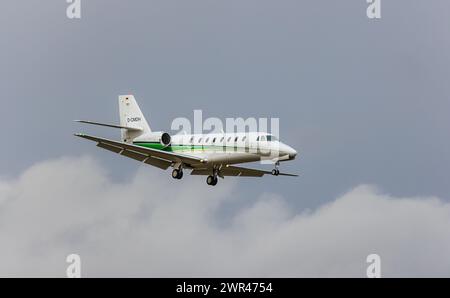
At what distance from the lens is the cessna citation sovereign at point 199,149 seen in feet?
245

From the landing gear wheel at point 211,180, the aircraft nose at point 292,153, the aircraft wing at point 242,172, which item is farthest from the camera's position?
the aircraft wing at point 242,172

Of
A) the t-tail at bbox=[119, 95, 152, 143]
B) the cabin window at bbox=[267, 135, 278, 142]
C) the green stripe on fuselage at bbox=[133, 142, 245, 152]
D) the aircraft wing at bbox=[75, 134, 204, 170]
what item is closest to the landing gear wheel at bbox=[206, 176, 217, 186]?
the aircraft wing at bbox=[75, 134, 204, 170]

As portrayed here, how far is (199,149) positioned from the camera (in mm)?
77625

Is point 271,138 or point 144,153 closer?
point 271,138

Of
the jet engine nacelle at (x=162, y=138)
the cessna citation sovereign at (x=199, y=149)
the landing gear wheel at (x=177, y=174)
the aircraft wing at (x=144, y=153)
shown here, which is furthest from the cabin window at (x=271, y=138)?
the jet engine nacelle at (x=162, y=138)

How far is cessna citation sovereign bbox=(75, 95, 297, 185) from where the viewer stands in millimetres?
74625

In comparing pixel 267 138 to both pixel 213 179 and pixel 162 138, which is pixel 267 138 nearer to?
pixel 213 179

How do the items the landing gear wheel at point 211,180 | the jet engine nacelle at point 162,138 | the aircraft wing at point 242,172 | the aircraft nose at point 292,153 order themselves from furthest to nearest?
the aircraft wing at point 242,172 → the jet engine nacelle at point 162,138 → the landing gear wheel at point 211,180 → the aircraft nose at point 292,153

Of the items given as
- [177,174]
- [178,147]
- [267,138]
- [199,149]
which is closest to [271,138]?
[267,138]

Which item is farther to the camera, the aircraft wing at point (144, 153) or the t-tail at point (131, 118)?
the t-tail at point (131, 118)

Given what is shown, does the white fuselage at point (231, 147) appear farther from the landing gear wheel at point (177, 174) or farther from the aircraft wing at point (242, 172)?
the aircraft wing at point (242, 172)
